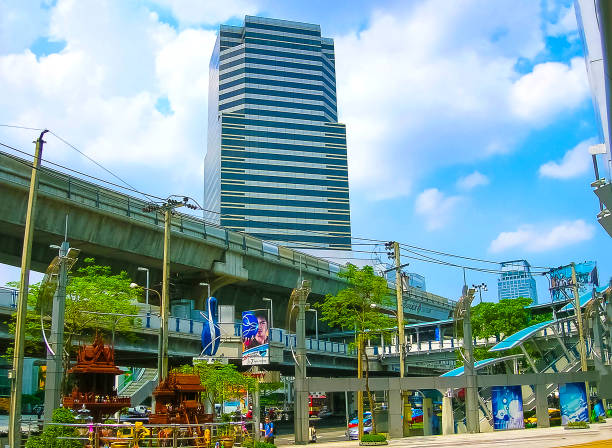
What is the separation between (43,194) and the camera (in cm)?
4297

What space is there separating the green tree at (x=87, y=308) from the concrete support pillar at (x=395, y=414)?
59.3 feet

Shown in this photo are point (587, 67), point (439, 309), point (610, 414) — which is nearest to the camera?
point (587, 67)

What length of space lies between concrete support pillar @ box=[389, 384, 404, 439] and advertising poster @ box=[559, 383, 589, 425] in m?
11.9

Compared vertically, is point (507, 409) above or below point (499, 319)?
below

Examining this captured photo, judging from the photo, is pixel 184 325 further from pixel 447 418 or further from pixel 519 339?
pixel 519 339

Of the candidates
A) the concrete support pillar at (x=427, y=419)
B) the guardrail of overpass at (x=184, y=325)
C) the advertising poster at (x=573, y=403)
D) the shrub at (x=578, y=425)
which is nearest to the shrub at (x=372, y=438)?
the guardrail of overpass at (x=184, y=325)

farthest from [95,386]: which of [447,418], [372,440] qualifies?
[447,418]

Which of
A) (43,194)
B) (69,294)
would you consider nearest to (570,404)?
(69,294)

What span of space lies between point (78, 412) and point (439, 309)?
75.2m

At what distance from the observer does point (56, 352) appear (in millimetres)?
27953

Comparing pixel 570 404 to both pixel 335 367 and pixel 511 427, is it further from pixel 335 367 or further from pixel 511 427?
pixel 335 367

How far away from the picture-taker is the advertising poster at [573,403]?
43312 millimetres

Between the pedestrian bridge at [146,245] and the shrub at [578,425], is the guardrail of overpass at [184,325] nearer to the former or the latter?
the pedestrian bridge at [146,245]

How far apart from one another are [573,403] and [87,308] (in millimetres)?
32858
